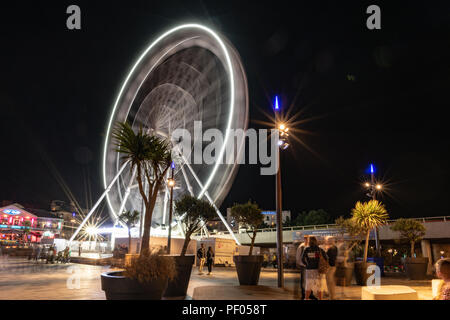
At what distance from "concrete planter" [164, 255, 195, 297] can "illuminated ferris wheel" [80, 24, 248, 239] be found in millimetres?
12185

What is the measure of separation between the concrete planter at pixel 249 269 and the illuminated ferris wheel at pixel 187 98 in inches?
380

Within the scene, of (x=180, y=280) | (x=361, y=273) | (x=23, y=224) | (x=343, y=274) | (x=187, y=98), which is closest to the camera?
(x=180, y=280)

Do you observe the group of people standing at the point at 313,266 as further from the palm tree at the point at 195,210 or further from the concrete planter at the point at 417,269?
the concrete planter at the point at 417,269

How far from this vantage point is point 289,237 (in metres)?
36.9

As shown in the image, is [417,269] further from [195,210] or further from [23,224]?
[23,224]

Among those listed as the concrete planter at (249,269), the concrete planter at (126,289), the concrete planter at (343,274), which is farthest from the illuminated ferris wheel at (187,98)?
the concrete planter at (126,289)

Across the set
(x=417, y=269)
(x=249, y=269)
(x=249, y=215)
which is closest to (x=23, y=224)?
(x=249, y=215)

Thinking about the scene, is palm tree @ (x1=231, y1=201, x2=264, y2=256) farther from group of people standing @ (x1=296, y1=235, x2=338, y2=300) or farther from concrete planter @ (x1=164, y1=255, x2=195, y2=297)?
group of people standing @ (x1=296, y1=235, x2=338, y2=300)

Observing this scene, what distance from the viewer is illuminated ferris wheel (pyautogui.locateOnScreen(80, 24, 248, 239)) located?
19.4 m

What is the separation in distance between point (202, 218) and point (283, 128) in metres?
3.84

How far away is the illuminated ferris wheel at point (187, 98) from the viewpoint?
1936cm

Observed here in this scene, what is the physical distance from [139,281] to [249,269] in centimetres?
562

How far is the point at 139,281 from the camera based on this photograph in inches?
176
